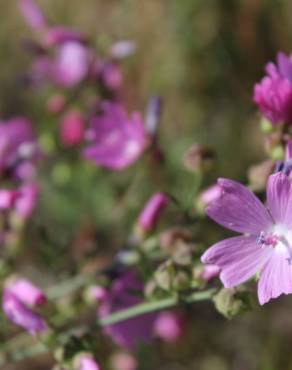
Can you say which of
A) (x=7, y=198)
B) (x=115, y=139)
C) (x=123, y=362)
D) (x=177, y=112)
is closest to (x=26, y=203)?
(x=7, y=198)

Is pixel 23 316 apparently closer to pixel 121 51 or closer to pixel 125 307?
pixel 125 307

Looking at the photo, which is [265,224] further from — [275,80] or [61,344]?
[61,344]

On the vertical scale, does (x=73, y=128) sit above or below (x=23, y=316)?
above

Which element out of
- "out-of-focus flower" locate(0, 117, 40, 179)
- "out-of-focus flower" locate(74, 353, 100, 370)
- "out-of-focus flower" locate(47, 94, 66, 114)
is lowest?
"out-of-focus flower" locate(74, 353, 100, 370)

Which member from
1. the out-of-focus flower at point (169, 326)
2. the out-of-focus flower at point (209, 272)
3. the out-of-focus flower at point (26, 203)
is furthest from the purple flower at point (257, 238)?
the out-of-focus flower at point (169, 326)

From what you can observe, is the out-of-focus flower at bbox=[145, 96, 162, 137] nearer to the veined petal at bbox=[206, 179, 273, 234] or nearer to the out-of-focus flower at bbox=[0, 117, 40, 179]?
the out-of-focus flower at bbox=[0, 117, 40, 179]

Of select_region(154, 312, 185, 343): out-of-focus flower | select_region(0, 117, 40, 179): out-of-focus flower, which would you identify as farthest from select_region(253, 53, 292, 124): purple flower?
select_region(154, 312, 185, 343): out-of-focus flower

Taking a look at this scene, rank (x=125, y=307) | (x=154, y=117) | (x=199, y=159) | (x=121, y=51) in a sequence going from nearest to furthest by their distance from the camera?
(x=199, y=159)
(x=125, y=307)
(x=154, y=117)
(x=121, y=51)
